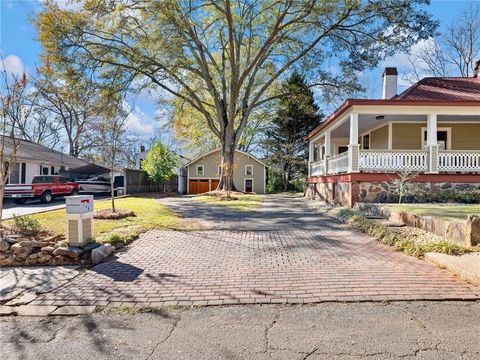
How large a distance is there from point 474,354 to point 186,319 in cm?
252

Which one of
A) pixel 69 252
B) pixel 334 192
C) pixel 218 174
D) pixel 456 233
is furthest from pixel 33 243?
pixel 218 174

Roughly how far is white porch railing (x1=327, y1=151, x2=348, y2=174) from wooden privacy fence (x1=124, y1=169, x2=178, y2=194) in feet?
46.1

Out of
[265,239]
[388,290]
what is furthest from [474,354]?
[265,239]

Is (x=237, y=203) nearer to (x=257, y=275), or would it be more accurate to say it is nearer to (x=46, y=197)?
(x=46, y=197)

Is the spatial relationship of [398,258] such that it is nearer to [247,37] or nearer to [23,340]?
[23,340]

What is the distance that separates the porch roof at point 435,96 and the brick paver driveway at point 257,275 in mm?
7482

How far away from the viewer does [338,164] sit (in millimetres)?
15383

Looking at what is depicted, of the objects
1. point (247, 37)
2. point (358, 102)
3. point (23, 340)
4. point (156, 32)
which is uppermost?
point (247, 37)

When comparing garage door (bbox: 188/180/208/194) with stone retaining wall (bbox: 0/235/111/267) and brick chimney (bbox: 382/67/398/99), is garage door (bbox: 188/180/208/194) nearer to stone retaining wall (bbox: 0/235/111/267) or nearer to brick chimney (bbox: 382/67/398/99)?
brick chimney (bbox: 382/67/398/99)

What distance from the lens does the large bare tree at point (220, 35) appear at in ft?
62.2

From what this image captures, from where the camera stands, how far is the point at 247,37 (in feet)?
83.6

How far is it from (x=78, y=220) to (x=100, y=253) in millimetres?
681

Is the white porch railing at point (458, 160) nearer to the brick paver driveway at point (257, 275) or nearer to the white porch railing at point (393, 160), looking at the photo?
the white porch railing at point (393, 160)

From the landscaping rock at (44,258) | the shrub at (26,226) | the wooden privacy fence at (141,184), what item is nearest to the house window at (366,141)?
the wooden privacy fence at (141,184)
